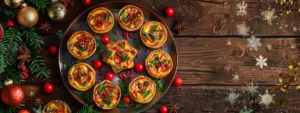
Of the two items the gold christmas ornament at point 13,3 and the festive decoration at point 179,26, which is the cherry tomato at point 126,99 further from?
the gold christmas ornament at point 13,3

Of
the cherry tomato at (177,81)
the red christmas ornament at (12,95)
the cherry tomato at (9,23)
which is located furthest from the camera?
the cherry tomato at (177,81)

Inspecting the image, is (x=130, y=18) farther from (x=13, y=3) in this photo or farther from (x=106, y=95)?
(x=13, y=3)

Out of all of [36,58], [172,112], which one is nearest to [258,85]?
[172,112]

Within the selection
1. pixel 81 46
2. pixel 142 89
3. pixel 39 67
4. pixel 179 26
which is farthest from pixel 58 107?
pixel 179 26

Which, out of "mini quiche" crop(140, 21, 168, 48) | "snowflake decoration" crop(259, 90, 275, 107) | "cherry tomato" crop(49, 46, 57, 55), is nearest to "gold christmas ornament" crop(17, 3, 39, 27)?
"cherry tomato" crop(49, 46, 57, 55)

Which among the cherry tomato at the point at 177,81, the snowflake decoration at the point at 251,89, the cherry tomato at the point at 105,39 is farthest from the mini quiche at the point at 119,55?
the snowflake decoration at the point at 251,89

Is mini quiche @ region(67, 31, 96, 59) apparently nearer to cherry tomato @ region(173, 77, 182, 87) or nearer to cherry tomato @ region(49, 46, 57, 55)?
cherry tomato @ region(49, 46, 57, 55)
